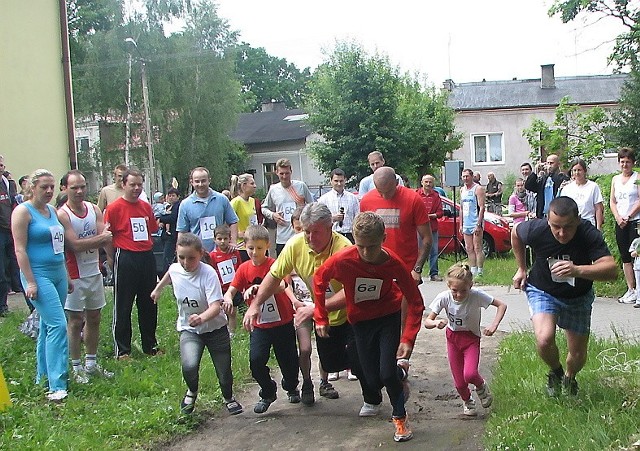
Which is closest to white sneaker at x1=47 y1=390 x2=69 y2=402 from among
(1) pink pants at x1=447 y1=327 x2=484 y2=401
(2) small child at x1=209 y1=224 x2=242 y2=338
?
(2) small child at x1=209 y1=224 x2=242 y2=338

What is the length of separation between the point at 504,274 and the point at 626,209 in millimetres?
4197

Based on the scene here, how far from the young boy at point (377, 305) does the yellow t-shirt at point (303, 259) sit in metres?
0.46

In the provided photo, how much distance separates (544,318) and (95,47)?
42.6 meters

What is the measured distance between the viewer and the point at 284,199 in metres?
10.3

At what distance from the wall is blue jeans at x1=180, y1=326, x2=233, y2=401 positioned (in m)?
13.7

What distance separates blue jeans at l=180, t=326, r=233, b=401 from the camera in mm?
5938

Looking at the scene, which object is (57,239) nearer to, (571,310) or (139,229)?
(139,229)

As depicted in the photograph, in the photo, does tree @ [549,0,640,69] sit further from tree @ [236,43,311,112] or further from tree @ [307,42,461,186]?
tree @ [236,43,311,112]

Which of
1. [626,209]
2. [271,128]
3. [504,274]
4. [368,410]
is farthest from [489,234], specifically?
[271,128]

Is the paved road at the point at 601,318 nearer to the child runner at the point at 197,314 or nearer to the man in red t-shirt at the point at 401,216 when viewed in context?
the man in red t-shirt at the point at 401,216

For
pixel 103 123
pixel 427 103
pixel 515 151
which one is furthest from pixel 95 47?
pixel 515 151

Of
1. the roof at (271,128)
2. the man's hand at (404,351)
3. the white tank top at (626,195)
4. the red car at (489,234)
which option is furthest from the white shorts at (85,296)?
the roof at (271,128)

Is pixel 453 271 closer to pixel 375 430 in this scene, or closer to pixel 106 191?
pixel 375 430

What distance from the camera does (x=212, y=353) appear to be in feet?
20.3
